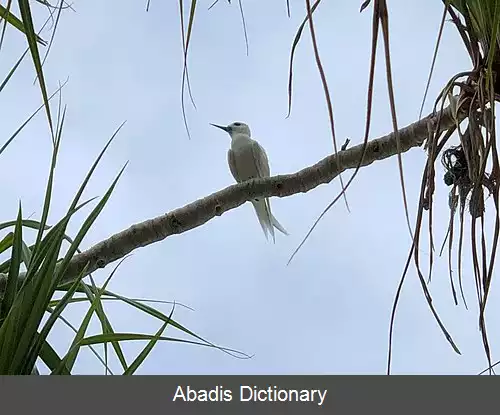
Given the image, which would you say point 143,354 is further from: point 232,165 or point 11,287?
point 232,165

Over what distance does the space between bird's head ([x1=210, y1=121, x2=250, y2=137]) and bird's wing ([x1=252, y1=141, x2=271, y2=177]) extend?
0.24m

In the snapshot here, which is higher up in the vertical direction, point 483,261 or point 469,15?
point 469,15

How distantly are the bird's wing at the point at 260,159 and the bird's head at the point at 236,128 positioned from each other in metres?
0.24

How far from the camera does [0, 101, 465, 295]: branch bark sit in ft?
3.60

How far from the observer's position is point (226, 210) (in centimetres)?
126

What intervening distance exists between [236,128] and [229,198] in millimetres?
2695

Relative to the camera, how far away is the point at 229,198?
1263mm

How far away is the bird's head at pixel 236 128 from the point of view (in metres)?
3.90

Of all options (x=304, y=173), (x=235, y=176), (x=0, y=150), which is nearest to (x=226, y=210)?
(x=304, y=173)
